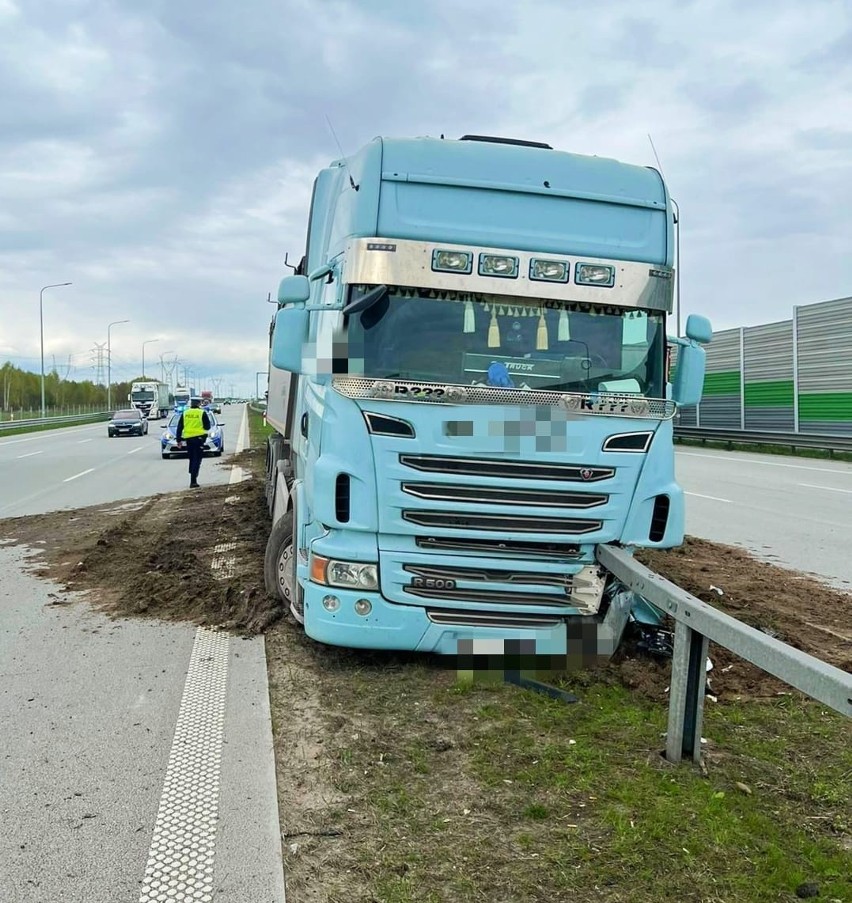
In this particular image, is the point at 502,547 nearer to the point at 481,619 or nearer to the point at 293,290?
the point at 481,619

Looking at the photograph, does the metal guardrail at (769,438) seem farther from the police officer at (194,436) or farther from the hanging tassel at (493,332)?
the hanging tassel at (493,332)

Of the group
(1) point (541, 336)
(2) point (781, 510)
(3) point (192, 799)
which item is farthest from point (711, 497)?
(3) point (192, 799)

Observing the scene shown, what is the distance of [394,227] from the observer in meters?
5.16

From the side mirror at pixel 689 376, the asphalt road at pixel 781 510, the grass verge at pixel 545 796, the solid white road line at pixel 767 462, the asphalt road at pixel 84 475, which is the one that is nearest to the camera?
the grass verge at pixel 545 796

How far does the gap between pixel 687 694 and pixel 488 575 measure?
1420mm

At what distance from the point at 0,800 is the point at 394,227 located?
143 inches

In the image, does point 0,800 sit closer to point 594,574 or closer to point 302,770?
point 302,770

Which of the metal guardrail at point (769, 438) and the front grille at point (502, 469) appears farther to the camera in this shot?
the metal guardrail at point (769, 438)

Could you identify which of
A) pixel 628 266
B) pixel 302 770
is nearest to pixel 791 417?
pixel 628 266

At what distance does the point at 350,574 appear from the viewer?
4.97m

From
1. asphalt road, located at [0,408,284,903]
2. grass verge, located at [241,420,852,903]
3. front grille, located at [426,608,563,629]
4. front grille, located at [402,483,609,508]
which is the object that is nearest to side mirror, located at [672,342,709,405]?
front grille, located at [402,483,609,508]

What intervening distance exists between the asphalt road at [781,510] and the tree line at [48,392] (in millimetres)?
97556

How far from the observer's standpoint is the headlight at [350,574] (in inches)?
195

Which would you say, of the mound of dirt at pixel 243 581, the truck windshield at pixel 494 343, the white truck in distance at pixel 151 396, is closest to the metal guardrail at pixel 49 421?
the white truck in distance at pixel 151 396
